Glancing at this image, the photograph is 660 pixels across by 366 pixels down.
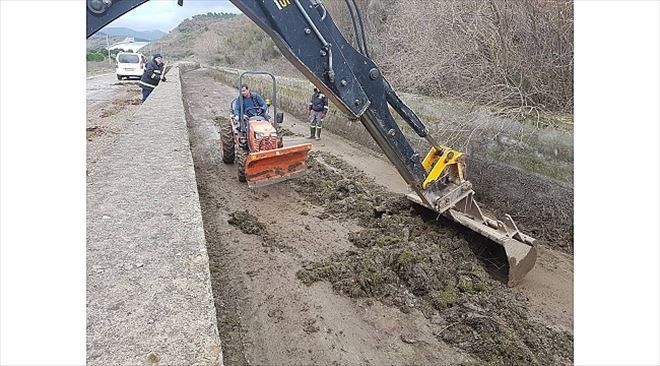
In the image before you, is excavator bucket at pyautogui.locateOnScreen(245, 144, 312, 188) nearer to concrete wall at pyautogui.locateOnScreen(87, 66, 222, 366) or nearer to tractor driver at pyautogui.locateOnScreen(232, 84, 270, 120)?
tractor driver at pyautogui.locateOnScreen(232, 84, 270, 120)

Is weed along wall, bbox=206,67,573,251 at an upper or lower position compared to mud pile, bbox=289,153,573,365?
upper

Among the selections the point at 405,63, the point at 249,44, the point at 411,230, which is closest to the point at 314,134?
the point at 405,63

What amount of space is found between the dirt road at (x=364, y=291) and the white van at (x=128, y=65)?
2441cm

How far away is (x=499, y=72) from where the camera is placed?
7.44 meters

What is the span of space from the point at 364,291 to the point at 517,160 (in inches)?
134

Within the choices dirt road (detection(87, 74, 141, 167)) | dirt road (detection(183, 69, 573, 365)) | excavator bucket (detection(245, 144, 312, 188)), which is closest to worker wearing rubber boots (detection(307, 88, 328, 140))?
excavator bucket (detection(245, 144, 312, 188))

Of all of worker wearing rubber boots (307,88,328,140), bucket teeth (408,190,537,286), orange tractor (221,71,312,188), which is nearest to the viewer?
bucket teeth (408,190,537,286)

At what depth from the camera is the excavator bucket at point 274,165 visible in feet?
22.0

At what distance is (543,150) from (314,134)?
659 centimetres

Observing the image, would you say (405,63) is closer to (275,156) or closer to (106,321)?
(275,156)

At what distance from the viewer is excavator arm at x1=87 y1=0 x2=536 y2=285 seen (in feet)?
11.1

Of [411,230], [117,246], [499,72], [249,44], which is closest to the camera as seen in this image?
[117,246]

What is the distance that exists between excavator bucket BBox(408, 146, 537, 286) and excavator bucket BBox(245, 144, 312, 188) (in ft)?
7.98

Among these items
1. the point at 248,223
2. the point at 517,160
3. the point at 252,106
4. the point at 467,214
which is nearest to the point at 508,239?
the point at 467,214
